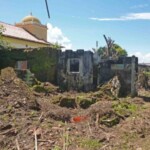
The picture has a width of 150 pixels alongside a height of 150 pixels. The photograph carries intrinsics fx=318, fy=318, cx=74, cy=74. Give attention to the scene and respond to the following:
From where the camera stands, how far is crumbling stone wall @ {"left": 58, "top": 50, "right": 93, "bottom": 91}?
17.7 meters

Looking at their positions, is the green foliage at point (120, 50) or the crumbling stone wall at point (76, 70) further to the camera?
the green foliage at point (120, 50)

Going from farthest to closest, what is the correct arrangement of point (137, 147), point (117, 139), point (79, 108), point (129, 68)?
point (129, 68) < point (79, 108) < point (117, 139) < point (137, 147)

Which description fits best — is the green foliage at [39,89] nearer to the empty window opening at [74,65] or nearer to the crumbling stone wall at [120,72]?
the empty window opening at [74,65]

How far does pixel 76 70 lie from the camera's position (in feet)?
59.6

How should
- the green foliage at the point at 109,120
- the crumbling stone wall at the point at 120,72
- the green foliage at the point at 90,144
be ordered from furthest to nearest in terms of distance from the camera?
the crumbling stone wall at the point at 120,72, the green foliage at the point at 109,120, the green foliage at the point at 90,144

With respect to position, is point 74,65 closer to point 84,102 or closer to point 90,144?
point 84,102

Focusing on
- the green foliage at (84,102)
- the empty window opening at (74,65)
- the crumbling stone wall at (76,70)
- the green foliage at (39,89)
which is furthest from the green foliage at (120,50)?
the green foliage at (84,102)

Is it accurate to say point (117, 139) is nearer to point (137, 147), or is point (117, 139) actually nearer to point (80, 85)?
point (137, 147)

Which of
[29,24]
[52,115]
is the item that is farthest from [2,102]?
[29,24]

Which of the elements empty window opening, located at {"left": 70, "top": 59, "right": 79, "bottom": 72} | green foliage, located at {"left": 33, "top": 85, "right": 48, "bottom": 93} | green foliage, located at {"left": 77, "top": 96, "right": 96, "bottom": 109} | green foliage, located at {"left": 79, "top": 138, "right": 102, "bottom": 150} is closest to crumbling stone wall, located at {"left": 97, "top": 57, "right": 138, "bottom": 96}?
empty window opening, located at {"left": 70, "top": 59, "right": 79, "bottom": 72}

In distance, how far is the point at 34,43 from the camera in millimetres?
34500

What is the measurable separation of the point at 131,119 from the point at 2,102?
4.01m

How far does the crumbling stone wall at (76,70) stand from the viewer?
17.7 meters

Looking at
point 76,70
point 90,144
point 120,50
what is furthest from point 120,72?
point 120,50
